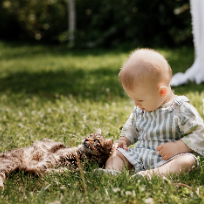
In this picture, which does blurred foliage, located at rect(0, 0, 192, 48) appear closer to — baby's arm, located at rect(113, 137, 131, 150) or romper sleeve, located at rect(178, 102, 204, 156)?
baby's arm, located at rect(113, 137, 131, 150)

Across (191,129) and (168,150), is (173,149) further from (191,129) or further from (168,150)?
(191,129)

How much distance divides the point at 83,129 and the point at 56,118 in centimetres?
70

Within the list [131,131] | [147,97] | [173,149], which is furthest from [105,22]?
[173,149]

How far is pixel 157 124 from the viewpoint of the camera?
7.21ft

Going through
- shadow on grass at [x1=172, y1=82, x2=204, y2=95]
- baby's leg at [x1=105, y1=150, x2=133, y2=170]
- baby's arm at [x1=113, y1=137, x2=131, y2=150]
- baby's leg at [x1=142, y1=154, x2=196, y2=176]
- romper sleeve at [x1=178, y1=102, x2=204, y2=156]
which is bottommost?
shadow on grass at [x1=172, y1=82, x2=204, y2=95]

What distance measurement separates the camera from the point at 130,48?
444 inches

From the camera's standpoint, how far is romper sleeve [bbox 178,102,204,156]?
203 centimetres

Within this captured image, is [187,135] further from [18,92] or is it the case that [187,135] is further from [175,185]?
[18,92]

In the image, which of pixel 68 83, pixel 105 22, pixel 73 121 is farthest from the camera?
pixel 105 22

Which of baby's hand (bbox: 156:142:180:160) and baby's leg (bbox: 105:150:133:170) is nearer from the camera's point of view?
baby's hand (bbox: 156:142:180:160)

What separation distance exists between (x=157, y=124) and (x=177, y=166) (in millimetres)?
374

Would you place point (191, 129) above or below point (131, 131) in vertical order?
above

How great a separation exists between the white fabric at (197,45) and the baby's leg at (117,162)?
313 centimetres

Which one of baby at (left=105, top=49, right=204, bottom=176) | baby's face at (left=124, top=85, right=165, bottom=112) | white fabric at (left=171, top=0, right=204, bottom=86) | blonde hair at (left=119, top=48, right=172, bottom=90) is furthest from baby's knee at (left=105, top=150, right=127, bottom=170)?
white fabric at (left=171, top=0, right=204, bottom=86)
